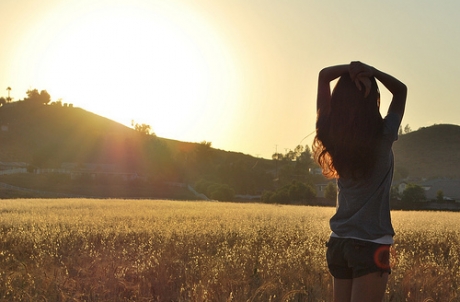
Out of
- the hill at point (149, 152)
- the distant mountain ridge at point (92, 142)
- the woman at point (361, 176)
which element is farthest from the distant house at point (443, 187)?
the woman at point (361, 176)

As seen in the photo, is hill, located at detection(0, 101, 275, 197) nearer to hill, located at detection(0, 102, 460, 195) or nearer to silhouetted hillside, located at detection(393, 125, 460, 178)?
hill, located at detection(0, 102, 460, 195)

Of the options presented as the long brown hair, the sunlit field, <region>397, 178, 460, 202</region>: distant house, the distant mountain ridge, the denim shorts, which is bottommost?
the sunlit field

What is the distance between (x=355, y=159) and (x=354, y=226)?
45cm

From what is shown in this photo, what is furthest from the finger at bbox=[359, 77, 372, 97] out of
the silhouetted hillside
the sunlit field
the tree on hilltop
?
the tree on hilltop

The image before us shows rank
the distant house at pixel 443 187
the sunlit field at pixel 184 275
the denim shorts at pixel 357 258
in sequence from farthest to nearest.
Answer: the distant house at pixel 443 187 < the sunlit field at pixel 184 275 < the denim shorts at pixel 357 258

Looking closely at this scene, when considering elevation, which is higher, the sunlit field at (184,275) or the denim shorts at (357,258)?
the denim shorts at (357,258)

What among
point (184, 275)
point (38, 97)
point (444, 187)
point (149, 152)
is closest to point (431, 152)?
point (444, 187)

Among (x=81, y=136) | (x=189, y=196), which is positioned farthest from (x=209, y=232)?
(x=81, y=136)

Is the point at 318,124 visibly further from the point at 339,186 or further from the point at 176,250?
the point at 176,250

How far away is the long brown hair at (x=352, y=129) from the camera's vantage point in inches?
144

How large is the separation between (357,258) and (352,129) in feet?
2.81

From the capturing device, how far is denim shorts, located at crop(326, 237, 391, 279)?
3.55 metres

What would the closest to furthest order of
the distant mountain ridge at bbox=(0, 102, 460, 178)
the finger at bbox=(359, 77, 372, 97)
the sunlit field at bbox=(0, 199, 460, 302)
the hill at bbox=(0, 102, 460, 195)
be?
the finger at bbox=(359, 77, 372, 97) → the sunlit field at bbox=(0, 199, 460, 302) → the hill at bbox=(0, 102, 460, 195) → the distant mountain ridge at bbox=(0, 102, 460, 178)

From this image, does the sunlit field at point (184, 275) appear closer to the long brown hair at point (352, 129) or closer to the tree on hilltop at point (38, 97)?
the long brown hair at point (352, 129)
